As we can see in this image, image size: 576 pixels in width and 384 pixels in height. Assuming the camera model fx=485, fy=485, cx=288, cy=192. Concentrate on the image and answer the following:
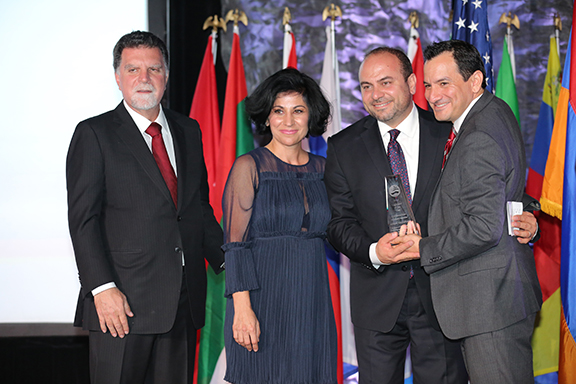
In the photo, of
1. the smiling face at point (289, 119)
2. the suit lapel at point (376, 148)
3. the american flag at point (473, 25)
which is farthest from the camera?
the american flag at point (473, 25)

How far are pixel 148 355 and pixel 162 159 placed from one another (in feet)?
2.83

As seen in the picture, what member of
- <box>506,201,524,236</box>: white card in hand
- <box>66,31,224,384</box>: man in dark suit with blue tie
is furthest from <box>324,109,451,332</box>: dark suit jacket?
<box>66,31,224,384</box>: man in dark suit with blue tie

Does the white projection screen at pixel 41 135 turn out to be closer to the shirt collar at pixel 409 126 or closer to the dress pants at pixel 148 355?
the dress pants at pixel 148 355

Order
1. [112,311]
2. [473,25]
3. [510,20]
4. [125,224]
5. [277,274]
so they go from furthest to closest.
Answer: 1. [510,20]
2. [473,25]
3. [277,274]
4. [125,224]
5. [112,311]

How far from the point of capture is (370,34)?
413 centimetres

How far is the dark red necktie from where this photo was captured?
7.19 ft

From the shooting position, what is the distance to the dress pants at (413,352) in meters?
2.22

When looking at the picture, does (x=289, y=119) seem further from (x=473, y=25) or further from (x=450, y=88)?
(x=473, y=25)

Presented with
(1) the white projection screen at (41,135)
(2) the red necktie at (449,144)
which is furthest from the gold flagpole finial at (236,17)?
(2) the red necktie at (449,144)

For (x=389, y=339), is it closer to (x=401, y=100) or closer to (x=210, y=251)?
(x=210, y=251)

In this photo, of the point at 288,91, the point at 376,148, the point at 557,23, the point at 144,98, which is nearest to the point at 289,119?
the point at 288,91

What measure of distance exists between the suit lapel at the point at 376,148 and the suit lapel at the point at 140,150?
97 centimetres

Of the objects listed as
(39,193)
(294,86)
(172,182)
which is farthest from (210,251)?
(39,193)

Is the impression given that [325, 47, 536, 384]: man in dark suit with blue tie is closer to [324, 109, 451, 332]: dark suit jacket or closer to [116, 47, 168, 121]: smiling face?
[324, 109, 451, 332]: dark suit jacket
